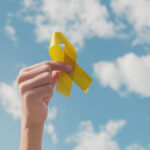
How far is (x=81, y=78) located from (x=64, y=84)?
23 cm

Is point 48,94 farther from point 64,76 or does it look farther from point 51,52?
point 51,52

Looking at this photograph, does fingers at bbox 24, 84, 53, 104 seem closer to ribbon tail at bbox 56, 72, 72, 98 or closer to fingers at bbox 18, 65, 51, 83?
fingers at bbox 18, 65, 51, 83

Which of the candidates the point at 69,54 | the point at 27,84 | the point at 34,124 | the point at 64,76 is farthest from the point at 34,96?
the point at 69,54

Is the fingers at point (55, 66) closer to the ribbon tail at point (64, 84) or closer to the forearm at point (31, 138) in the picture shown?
the ribbon tail at point (64, 84)

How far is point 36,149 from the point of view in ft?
7.96

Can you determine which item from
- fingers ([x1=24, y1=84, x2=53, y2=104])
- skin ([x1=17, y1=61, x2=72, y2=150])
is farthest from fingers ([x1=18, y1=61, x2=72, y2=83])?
fingers ([x1=24, y1=84, x2=53, y2=104])

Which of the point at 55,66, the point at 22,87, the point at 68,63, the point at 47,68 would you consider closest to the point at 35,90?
the point at 22,87

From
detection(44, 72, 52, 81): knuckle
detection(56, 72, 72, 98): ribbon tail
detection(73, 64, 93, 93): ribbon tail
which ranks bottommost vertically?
detection(44, 72, 52, 81): knuckle

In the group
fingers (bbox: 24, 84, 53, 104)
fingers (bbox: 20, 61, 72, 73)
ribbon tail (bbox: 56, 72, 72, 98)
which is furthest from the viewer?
ribbon tail (bbox: 56, 72, 72, 98)

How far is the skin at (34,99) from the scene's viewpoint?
241 centimetres

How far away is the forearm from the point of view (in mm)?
2432

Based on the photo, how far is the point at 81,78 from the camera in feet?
9.63

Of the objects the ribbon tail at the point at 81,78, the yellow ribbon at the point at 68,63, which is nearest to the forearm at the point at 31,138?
the yellow ribbon at the point at 68,63

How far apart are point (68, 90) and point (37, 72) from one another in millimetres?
595
